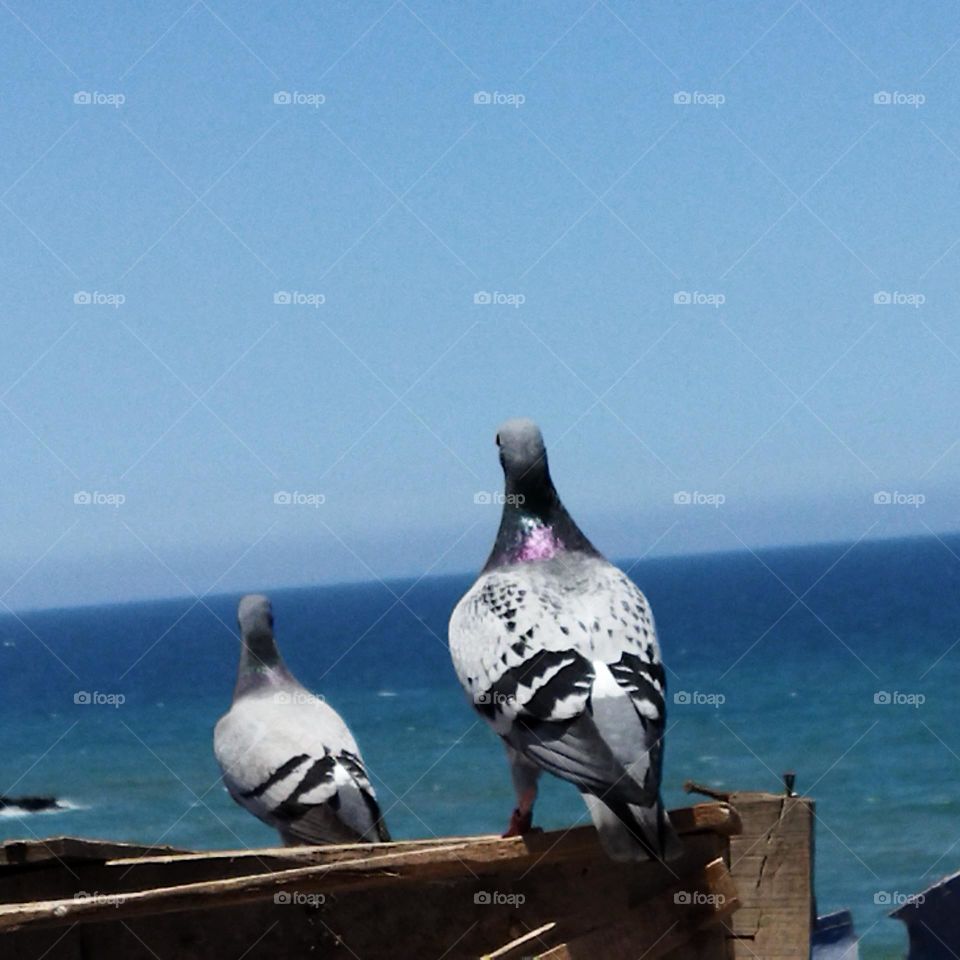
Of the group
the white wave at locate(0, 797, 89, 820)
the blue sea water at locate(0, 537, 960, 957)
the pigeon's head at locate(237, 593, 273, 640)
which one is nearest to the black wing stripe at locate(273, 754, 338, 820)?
the pigeon's head at locate(237, 593, 273, 640)

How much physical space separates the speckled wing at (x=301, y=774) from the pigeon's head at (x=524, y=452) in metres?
2.51

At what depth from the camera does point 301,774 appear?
920cm

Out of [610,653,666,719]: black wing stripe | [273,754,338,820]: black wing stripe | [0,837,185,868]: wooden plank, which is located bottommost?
[0,837,185,868]: wooden plank

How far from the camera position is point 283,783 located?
9258 mm

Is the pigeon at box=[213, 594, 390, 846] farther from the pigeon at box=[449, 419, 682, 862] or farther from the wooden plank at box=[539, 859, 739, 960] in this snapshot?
the wooden plank at box=[539, 859, 739, 960]

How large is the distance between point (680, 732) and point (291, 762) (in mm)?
38986

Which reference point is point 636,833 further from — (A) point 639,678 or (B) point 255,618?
(B) point 255,618

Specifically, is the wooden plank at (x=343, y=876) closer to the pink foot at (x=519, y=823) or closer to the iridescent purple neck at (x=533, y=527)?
the pink foot at (x=519, y=823)

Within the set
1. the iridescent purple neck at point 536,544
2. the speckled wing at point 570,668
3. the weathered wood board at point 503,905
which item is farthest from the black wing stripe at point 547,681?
the iridescent purple neck at point 536,544

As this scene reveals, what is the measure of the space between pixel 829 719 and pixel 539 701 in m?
46.6

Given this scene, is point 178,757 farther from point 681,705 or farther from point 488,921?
point 488,921

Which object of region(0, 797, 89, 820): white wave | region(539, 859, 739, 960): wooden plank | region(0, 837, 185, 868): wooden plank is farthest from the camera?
region(0, 797, 89, 820): white wave

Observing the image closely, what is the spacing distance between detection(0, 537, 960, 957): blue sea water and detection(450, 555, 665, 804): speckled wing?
59.7 feet

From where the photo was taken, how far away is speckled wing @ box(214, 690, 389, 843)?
906cm
